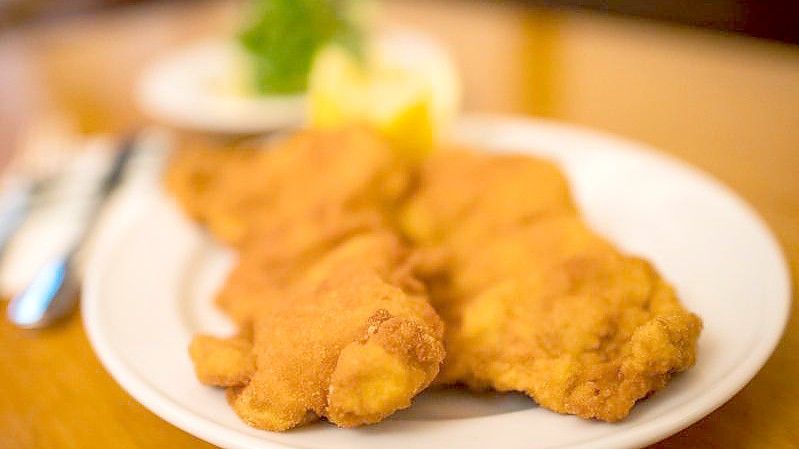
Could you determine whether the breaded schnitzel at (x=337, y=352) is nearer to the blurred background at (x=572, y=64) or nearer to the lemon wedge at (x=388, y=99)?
the lemon wedge at (x=388, y=99)

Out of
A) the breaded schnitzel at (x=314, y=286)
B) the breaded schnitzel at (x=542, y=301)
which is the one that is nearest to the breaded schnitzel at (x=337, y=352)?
the breaded schnitzel at (x=314, y=286)

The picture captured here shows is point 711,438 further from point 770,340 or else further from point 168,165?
point 168,165

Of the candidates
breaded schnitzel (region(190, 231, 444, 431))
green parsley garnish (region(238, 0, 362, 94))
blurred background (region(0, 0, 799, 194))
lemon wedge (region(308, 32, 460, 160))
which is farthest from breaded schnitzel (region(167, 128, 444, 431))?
blurred background (region(0, 0, 799, 194))

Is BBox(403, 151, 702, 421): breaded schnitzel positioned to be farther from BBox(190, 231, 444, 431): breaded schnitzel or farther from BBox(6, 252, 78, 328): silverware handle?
BBox(6, 252, 78, 328): silverware handle

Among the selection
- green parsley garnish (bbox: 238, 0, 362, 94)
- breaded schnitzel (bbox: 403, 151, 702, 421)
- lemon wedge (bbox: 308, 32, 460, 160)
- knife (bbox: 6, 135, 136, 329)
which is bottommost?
knife (bbox: 6, 135, 136, 329)

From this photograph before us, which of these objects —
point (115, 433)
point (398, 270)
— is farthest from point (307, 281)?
point (115, 433)

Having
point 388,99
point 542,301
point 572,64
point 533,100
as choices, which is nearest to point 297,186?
point 388,99

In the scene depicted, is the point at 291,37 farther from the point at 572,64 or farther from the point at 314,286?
the point at 314,286
